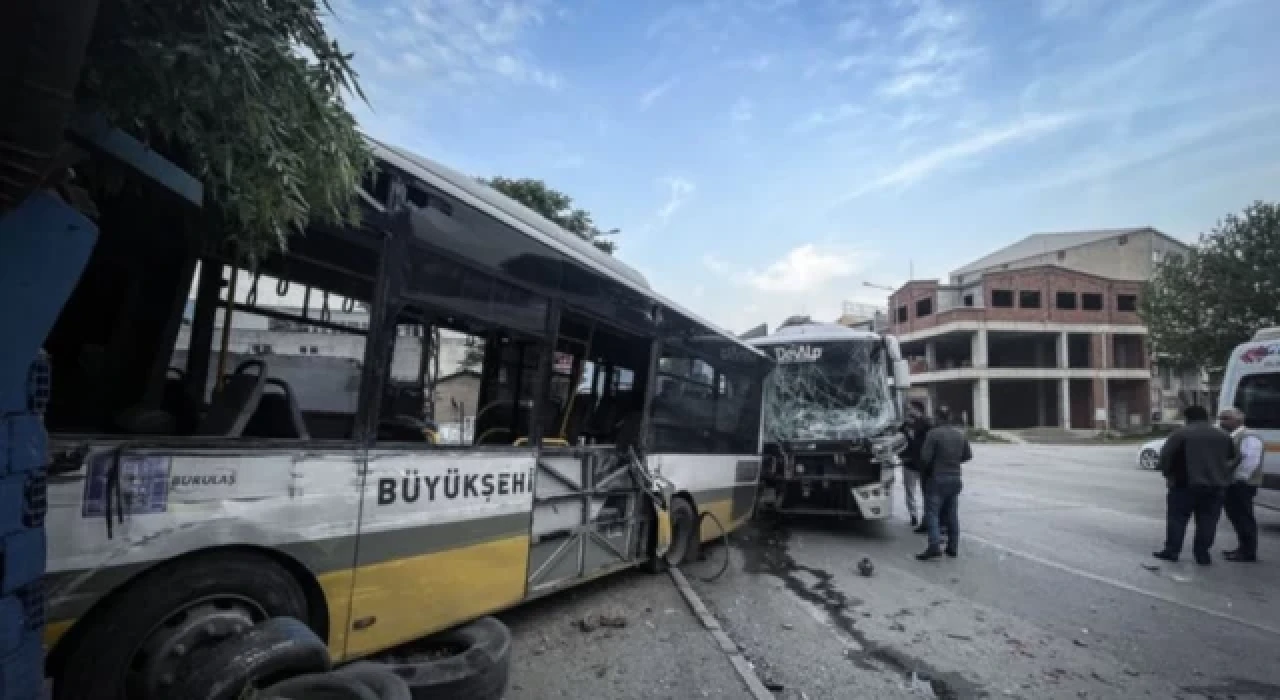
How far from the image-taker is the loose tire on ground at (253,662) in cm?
234

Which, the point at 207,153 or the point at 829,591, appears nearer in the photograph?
the point at 207,153

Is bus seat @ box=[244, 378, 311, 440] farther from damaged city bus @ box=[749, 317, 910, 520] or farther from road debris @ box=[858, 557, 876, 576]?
damaged city bus @ box=[749, 317, 910, 520]

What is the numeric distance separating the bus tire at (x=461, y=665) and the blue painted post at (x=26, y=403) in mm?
1745

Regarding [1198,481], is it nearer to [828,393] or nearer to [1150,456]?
[828,393]

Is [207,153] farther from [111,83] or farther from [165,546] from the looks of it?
[165,546]

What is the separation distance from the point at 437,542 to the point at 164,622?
1.35 metres

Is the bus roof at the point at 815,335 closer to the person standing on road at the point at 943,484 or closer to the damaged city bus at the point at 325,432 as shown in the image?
the person standing on road at the point at 943,484

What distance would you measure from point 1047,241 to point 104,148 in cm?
7352

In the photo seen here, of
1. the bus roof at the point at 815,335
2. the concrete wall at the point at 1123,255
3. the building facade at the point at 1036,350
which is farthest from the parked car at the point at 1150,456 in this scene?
the concrete wall at the point at 1123,255

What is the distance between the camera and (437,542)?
3646mm

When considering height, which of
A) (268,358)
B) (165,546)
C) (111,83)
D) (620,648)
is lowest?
(620,648)

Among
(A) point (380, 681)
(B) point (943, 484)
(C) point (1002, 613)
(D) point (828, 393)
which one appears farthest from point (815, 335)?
(A) point (380, 681)

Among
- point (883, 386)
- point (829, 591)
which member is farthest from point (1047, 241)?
point (829, 591)

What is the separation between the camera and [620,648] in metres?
4.59
